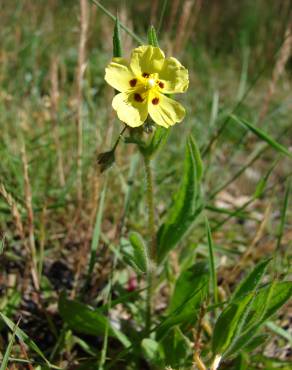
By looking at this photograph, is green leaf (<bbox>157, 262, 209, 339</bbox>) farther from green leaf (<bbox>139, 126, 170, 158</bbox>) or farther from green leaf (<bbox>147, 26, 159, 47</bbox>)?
green leaf (<bbox>147, 26, 159, 47</bbox>)

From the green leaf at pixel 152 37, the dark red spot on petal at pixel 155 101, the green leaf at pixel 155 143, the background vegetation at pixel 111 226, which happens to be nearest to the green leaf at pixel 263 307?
the background vegetation at pixel 111 226

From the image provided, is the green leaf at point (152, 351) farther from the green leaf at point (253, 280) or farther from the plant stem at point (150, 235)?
the green leaf at point (253, 280)

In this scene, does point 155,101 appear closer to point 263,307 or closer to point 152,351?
point 263,307

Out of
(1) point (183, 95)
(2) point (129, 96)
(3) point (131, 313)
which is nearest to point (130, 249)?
(3) point (131, 313)

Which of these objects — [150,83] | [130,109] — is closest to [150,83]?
[150,83]

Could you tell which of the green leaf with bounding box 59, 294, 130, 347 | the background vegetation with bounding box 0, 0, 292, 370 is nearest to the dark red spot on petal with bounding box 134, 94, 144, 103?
the background vegetation with bounding box 0, 0, 292, 370

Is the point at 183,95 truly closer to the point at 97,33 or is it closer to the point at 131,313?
the point at 97,33
